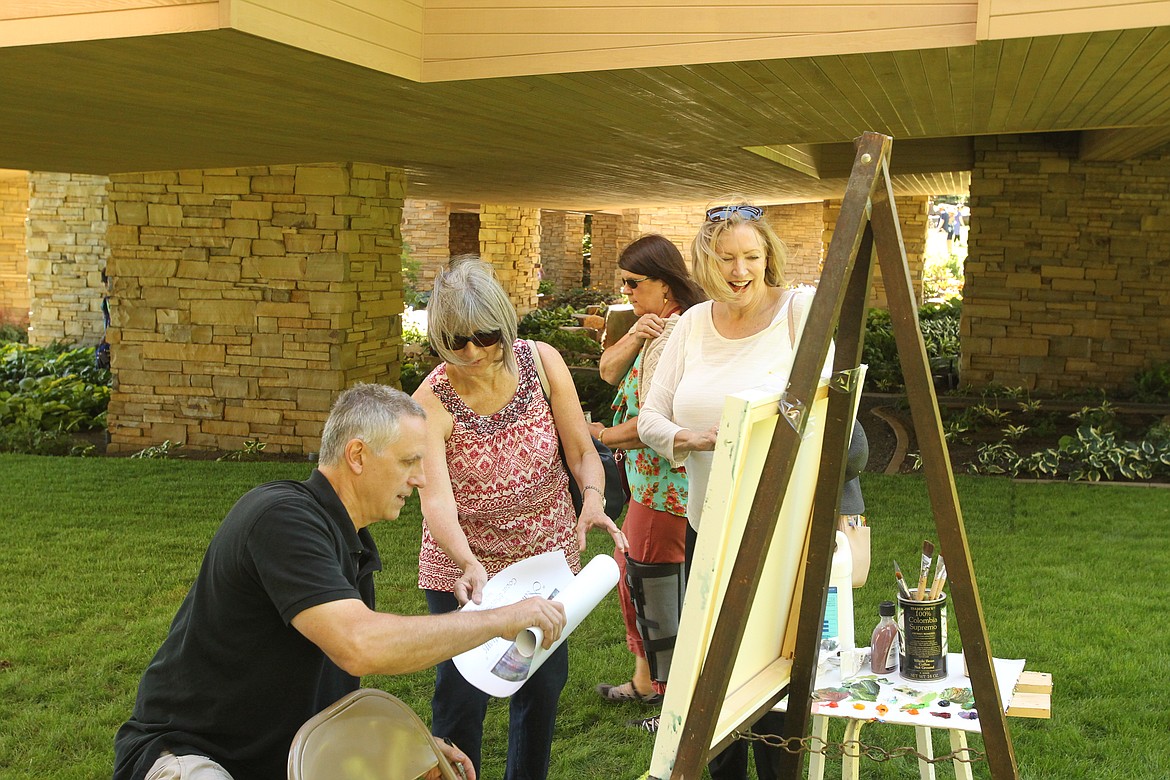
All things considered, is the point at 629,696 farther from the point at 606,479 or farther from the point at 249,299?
the point at 249,299

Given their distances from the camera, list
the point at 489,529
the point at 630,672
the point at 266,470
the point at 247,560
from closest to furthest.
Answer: the point at 247,560 → the point at 489,529 → the point at 630,672 → the point at 266,470

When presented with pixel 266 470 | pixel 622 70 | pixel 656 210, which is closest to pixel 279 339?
pixel 266 470

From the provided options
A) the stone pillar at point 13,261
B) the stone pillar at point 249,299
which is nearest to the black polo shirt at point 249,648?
the stone pillar at point 249,299

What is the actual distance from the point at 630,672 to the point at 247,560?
8.98 feet

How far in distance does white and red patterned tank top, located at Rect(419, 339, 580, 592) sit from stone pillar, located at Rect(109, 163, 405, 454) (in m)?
6.27


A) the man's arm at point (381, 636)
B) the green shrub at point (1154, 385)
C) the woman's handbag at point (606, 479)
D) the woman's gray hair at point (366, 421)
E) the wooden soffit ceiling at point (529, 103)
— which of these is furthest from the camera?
the green shrub at point (1154, 385)

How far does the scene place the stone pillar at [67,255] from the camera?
14.4 metres

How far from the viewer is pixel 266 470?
336 inches

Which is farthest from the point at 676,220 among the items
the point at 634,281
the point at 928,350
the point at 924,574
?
the point at 924,574

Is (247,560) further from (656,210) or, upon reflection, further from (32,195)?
(656,210)

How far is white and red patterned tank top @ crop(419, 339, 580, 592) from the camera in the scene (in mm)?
2883

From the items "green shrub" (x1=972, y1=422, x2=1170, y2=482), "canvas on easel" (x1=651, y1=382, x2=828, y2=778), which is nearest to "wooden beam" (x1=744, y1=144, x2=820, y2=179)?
"green shrub" (x1=972, y1=422, x2=1170, y2=482)

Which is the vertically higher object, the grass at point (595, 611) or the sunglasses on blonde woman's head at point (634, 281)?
the sunglasses on blonde woman's head at point (634, 281)

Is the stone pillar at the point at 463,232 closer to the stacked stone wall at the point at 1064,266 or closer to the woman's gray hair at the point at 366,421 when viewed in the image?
the stacked stone wall at the point at 1064,266
